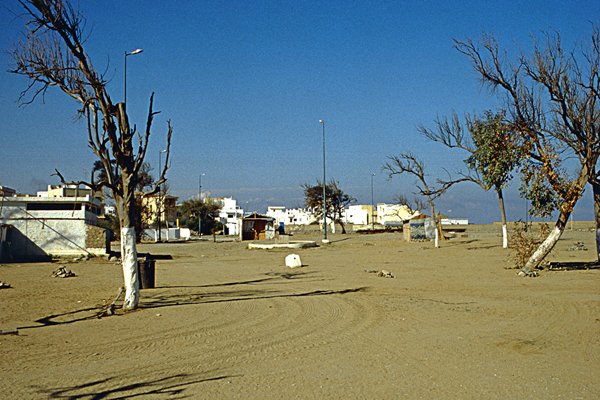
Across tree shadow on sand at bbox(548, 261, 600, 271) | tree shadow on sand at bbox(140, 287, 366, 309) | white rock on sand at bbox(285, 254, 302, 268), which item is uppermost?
white rock on sand at bbox(285, 254, 302, 268)

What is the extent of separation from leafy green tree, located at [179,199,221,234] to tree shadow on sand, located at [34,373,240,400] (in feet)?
279

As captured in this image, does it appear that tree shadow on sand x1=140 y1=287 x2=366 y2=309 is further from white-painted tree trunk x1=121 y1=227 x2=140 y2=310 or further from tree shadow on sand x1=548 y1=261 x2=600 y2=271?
tree shadow on sand x1=548 y1=261 x2=600 y2=271

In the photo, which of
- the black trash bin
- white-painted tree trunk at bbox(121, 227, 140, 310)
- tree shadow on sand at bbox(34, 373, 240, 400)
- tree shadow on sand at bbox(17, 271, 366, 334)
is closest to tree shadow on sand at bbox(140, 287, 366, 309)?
tree shadow on sand at bbox(17, 271, 366, 334)

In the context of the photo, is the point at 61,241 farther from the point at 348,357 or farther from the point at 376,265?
the point at 348,357

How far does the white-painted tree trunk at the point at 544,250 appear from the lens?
22875mm

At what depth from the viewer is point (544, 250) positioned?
76.0ft

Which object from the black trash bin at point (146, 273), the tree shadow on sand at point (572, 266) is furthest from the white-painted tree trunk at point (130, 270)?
the tree shadow on sand at point (572, 266)

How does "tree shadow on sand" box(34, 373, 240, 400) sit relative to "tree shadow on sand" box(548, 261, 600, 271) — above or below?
below

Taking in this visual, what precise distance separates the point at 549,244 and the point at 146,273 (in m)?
14.6

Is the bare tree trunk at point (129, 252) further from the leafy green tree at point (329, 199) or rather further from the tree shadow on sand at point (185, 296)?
the leafy green tree at point (329, 199)

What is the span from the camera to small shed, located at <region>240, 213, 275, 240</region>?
212ft

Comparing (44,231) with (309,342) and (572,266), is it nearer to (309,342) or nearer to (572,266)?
(572,266)

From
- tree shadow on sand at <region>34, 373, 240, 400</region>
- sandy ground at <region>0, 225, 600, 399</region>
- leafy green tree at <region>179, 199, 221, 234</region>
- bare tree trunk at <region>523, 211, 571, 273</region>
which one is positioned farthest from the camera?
leafy green tree at <region>179, 199, 221, 234</region>

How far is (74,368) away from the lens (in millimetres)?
8750
